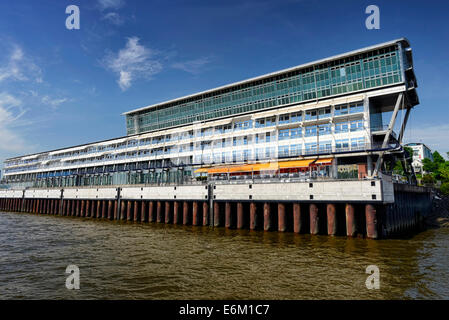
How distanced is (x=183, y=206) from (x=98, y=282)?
76.9 ft

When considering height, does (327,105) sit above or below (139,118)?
below

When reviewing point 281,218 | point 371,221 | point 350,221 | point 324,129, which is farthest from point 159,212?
point 371,221

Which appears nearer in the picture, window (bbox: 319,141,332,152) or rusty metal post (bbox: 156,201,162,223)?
window (bbox: 319,141,332,152)

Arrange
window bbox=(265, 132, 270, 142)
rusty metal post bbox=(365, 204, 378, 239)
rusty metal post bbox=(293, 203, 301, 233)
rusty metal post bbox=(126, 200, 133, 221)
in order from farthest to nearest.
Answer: window bbox=(265, 132, 270, 142)
rusty metal post bbox=(126, 200, 133, 221)
rusty metal post bbox=(293, 203, 301, 233)
rusty metal post bbox=(365, 204, 378, 239)

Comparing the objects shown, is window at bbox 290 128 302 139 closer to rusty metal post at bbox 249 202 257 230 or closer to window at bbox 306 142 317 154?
window at bbox 306 142 317 154

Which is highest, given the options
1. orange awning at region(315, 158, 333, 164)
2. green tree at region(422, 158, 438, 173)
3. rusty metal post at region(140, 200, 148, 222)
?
green tree at region(422, 158, 438, 173)

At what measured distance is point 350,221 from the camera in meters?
25.2

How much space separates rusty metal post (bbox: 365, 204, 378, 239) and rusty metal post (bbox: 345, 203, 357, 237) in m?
1.13

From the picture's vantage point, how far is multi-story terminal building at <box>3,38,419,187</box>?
1511 inches

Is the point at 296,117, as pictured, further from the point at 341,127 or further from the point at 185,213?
the point at 185,213

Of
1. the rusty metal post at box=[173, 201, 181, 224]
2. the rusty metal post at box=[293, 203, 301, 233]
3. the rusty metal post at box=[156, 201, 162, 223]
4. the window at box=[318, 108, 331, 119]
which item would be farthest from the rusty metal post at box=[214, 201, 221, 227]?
the window at box=[318, 108, 331, 119]
